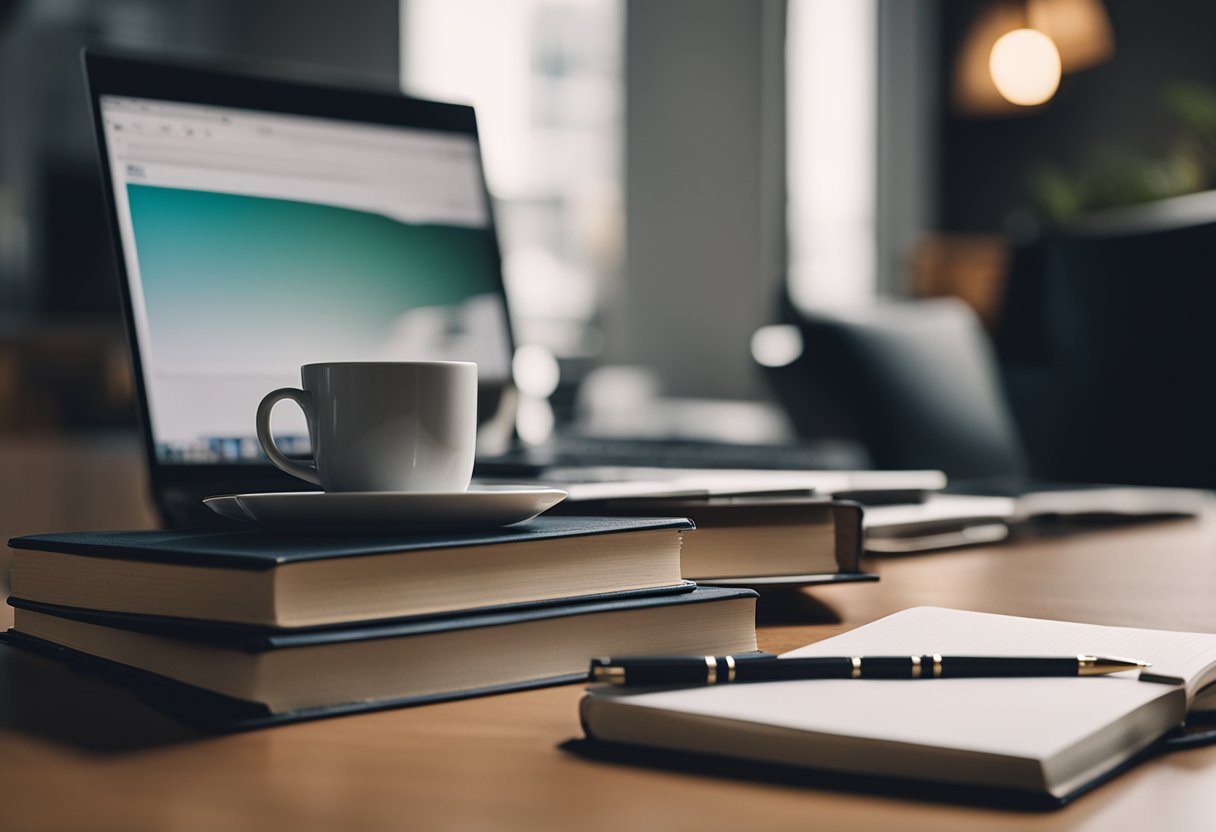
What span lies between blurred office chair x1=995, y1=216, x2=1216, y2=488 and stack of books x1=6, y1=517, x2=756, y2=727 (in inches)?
71.2

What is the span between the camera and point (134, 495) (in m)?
1.44

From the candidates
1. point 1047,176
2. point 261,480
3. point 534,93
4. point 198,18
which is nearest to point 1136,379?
point 261,480

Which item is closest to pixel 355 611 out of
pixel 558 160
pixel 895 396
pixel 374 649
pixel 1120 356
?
pixel 374 649

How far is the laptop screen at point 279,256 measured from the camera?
2.31 feet

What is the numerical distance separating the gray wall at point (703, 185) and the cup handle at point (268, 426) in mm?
4005

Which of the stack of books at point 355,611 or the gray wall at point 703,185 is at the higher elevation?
the gray wall at point 703,185

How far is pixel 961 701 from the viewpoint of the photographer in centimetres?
35

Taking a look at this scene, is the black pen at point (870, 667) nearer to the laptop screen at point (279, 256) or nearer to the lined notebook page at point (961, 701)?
the lined notebook page at point (961, 701)

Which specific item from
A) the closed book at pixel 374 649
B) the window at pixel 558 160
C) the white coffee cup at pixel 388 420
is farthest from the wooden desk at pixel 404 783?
the window at pixel 558 160

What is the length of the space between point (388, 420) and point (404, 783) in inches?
7.0

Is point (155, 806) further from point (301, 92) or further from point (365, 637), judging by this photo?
point (301, 92)

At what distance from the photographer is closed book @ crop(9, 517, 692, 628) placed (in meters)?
0.37

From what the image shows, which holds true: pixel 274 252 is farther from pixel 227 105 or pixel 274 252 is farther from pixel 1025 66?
pixel 1025 66

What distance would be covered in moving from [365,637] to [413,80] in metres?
6.13
